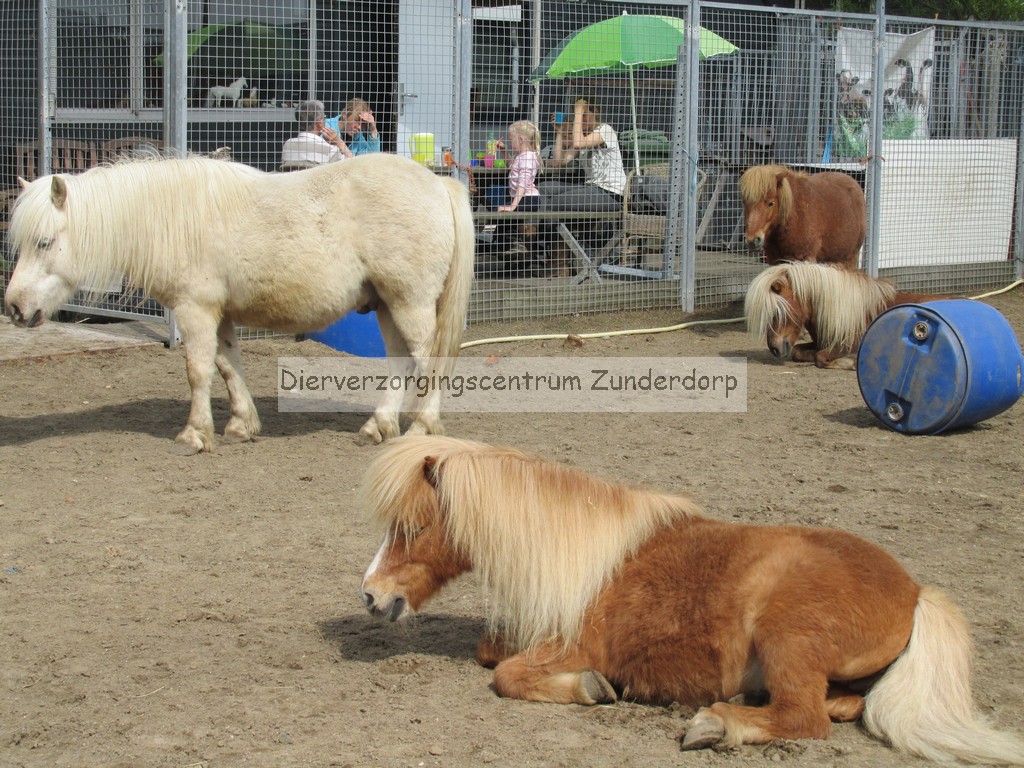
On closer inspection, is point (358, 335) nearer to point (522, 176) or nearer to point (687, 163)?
point (522, 176)

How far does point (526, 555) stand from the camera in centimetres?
320

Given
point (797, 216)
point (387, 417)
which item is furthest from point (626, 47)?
point (387, 417)

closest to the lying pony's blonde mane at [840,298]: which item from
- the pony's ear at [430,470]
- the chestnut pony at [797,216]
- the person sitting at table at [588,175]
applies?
the chestnut pony at [797,216]

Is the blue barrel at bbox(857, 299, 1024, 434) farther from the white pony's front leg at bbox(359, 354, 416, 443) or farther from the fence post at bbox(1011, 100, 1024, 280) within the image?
the fence post at bbox(1011, 100, 1024, 280)

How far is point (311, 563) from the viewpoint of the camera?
4426 millimetres

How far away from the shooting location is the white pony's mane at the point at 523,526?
3.18 m

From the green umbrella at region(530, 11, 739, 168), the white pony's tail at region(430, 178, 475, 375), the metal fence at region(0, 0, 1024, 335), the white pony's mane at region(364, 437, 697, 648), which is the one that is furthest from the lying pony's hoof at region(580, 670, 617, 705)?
the green umbrella at region(530, 11, 739, 168)

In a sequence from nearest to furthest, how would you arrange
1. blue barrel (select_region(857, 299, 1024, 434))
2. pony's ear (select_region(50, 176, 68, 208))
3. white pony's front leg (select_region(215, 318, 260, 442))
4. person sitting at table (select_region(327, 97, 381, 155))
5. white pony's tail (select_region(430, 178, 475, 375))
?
pony's ear (select_region(50, 176, 68, 208)) < blue barrel (select_region(857, 299, 1024, 434)) < white pony's front leg (select_region(215, 318, 260, 442)) < white pony's tail (select_region(430, 178, 475, 375)) < person sitting at table (select_region(327, 97, 381, 155))

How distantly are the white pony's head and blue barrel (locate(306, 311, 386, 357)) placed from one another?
100 inches

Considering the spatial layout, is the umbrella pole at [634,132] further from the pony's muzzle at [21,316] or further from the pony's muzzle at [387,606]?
the pony's muzzle at [387,606]

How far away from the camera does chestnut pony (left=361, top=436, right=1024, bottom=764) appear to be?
2900mm

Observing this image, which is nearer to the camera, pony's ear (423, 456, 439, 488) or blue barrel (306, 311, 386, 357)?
pony's ear (423, 456, 439, 488)

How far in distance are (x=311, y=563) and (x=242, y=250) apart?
232cm

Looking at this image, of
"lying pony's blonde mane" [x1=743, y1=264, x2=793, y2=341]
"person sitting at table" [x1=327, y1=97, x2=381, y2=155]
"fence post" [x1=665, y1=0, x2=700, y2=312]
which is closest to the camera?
"lying pony's blonde mane" [x1=743, y1=264, x2=793, y2=341]
